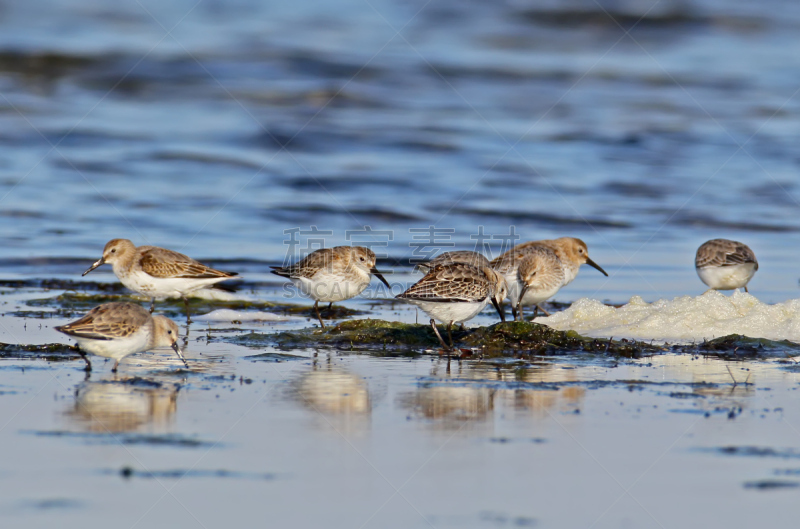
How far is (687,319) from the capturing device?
8.87 m

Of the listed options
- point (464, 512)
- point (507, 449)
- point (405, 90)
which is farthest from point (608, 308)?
point (405, 90)

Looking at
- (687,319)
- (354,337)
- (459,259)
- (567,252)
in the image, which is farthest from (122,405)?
(567,252)

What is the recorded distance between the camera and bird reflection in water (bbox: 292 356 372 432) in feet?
18.6

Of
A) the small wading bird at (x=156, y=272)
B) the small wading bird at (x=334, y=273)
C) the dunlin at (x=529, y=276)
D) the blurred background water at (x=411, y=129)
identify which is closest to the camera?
the small wading bird at (x=334, y=273)

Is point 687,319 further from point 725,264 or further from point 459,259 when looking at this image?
point 459,259

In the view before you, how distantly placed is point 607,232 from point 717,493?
12.1m

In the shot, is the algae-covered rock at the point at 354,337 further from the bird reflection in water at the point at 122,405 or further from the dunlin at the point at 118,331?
the bird reflection in water at the point at 122,405

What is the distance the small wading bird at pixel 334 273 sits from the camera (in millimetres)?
9859

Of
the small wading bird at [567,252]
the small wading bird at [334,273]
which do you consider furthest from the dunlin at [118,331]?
the small wading bird at [567,252]

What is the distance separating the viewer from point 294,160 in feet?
70.2

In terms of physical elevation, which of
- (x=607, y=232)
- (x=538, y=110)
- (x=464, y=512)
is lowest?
(x=464, y=512)

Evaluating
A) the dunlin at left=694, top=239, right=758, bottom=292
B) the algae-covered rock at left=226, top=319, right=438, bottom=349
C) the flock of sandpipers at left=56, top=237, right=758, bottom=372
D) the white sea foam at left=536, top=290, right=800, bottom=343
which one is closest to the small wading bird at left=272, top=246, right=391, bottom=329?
the flock of sandpipers at left=56, top=237, right=758, bottom=372

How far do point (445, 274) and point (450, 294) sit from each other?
1.19ft

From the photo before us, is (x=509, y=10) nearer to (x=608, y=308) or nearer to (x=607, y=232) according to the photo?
(x=607, y=232)
